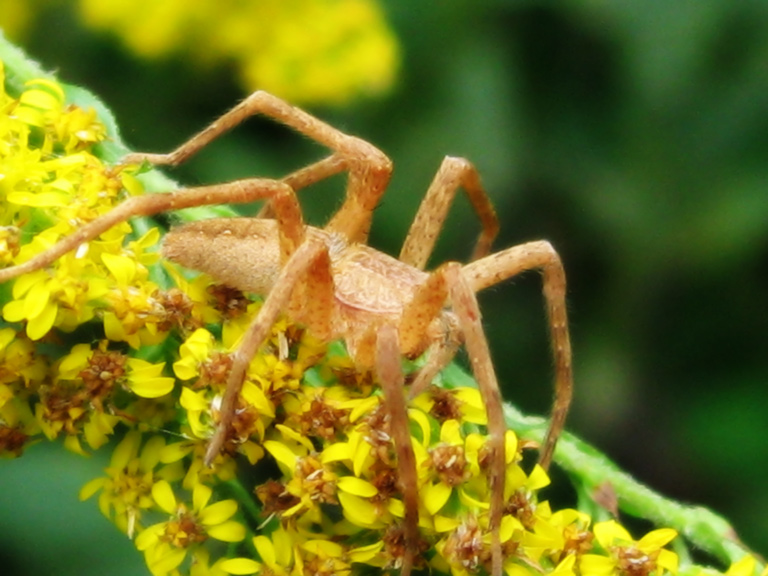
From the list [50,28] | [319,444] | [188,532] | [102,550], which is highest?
[50,28]

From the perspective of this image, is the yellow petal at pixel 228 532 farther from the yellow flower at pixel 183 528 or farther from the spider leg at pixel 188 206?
the spider leg at pixel 188 206

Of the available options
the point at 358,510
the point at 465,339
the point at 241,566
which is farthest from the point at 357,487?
the point at 465,339

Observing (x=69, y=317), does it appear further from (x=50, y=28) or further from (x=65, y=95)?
(x=50, y=28)

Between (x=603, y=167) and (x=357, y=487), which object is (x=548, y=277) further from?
(x=603, y=167)

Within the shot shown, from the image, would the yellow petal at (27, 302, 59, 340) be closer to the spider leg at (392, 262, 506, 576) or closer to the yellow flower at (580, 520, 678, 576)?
the spider leg at (392, 262, 506, 576)

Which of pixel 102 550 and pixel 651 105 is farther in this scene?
pixel 651 105

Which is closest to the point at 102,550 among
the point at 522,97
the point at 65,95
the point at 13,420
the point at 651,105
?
the point at 13,420

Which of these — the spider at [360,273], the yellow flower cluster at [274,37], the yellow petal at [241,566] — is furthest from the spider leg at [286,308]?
the yellow flower cluster at [274,37]
